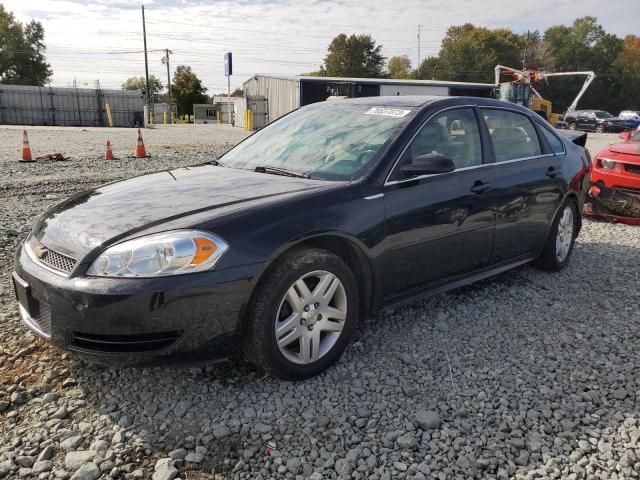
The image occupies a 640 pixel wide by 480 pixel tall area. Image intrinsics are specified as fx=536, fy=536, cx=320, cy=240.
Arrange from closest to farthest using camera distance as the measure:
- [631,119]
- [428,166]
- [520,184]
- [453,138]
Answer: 1. [428,166]
2. [453,138]
3. [520,184]
4. [631,119]

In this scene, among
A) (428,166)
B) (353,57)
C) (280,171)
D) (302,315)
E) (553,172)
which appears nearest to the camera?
(302,315)

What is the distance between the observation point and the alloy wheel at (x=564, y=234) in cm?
494

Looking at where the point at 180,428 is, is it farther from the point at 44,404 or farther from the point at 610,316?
the point at 610,316

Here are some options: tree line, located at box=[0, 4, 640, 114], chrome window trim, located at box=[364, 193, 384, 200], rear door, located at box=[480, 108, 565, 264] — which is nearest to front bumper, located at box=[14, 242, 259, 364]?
chrome window trim, located at box=[364, 193, 384, 200]

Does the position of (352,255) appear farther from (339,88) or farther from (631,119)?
(631,119)

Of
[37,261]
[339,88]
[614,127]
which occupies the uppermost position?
[339,88]

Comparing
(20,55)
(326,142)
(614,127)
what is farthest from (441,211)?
(20,55)

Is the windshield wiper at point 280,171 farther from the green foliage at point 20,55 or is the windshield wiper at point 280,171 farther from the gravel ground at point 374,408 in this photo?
the green foliage at point 20,55

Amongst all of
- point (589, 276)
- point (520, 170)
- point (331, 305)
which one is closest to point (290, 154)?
point (331, 305)

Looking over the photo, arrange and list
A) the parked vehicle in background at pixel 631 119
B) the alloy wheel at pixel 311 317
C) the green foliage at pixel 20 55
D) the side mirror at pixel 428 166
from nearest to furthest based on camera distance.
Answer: the alloy wheel at pixel 311 317 < the side mirror at pixel 428 166 < the parked vehicle in background at pixel 631 119 < the green foliage at pixel 20 55

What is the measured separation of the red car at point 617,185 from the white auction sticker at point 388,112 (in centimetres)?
499

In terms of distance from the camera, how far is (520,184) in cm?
427

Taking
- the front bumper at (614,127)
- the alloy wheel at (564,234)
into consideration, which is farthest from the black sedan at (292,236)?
the front bumper at (614,127)

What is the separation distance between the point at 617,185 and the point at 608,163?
1.17 ft
